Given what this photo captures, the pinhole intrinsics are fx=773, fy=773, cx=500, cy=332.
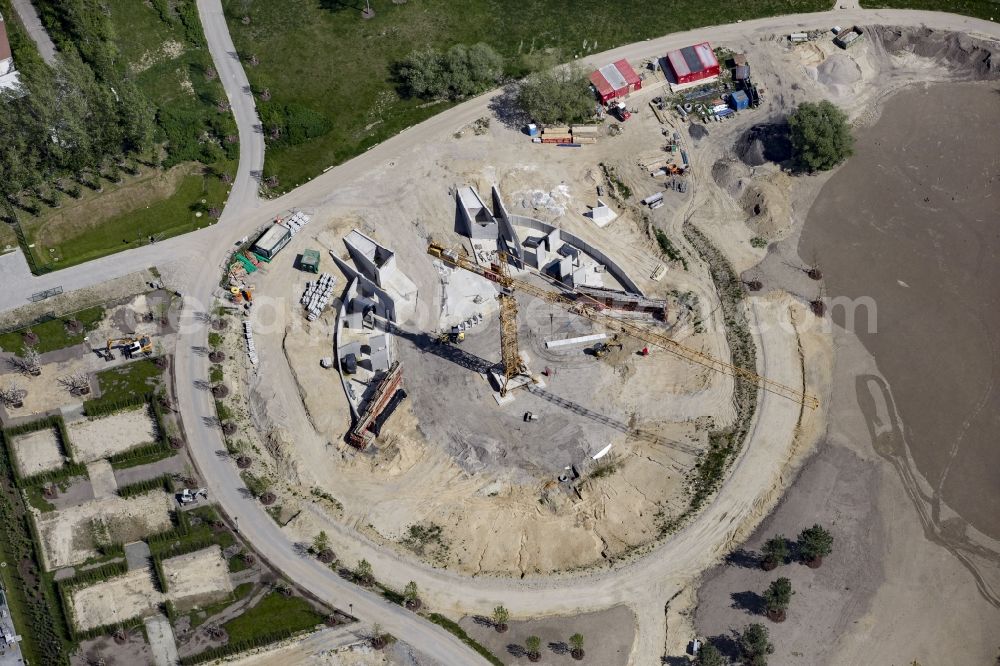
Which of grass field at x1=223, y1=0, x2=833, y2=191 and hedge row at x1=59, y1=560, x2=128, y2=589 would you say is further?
grass field at x1=223, y1=0, x2=833, y2=191

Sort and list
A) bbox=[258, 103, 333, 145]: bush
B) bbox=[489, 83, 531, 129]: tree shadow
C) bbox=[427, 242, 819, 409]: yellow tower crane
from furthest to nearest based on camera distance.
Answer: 1. bbox=[489, 83, 531, 129]: tree shadow
2. bbox=[258, 103, 333, 145]: bush
3. bbox=[427, 242, 819, 409]: yellow tower crane

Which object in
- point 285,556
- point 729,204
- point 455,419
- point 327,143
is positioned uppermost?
point 327,143

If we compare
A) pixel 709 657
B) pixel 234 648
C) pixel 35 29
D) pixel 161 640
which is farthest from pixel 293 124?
pixel 709 657

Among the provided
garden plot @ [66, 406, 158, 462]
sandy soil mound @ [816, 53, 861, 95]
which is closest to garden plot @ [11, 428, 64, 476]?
garden plot @ [66, 406, 158, 462]

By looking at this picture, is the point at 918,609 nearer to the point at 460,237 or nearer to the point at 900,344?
the point at 900,344

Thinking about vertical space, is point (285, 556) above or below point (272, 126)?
below

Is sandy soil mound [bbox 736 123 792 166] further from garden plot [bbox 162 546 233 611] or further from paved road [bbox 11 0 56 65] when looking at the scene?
paved road [bbox 11 0 56 65]

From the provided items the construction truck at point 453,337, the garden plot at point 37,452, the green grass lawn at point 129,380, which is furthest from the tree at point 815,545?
the garden plot at point 37,452

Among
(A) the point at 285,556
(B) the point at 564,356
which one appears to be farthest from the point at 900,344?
(A) the point at 285,556

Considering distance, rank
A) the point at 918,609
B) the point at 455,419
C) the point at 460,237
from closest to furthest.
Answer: the point at 918,609, the point at 455,419, the point at 460,237
